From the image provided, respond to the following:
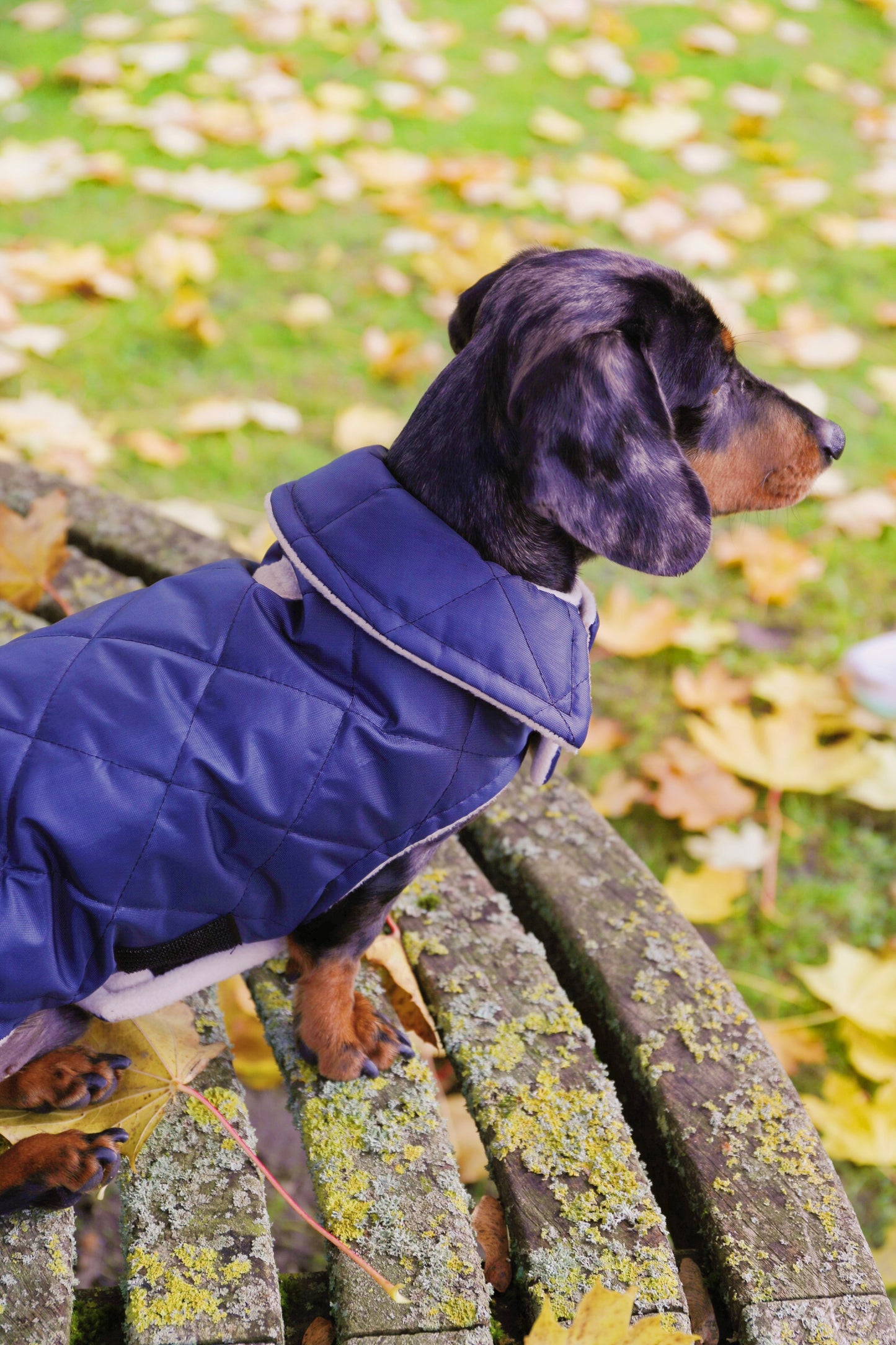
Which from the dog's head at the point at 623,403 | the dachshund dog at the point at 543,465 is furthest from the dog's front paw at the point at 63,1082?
the dog's head at the point at 623,403

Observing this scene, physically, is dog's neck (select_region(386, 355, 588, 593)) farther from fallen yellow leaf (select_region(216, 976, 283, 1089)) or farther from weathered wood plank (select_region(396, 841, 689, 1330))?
fallen yellow leaf (select_region(216, 976, 283, 1089))

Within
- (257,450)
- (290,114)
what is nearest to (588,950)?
(257,450)

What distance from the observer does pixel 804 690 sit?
2930mm

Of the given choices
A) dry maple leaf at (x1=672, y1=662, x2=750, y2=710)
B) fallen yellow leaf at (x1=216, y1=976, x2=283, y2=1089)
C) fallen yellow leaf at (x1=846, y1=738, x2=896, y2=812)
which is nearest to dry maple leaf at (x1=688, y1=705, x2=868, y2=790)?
fallen yellow leaf at (x1=846, y1=738, x2=896, y2=812)

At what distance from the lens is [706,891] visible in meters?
2.52

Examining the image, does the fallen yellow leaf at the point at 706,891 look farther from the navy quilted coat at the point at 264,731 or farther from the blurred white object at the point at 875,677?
the navy quilted coat at the point at 264,731

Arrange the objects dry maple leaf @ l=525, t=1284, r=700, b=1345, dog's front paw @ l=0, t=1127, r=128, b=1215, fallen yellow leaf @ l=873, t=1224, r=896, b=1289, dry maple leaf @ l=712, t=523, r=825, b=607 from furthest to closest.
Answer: dry maple leaf @ l=712, t=523, r=825, b=607, fallen yellow leaf @ l=873, t=1224, r=896, b=1289, dog's front paw @ l=0, t=1127, r=128, b=1215, dry maple leaf @ l=525, t=1284, r=700, b=1345

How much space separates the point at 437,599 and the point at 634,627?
5.44ft

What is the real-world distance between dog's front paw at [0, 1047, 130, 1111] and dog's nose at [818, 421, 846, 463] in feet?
5.03

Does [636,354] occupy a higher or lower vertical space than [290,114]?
higher

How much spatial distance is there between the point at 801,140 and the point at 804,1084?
4567 millimetres

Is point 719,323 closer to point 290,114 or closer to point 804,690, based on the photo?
point 804,690

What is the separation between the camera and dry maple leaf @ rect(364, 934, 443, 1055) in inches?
69.2

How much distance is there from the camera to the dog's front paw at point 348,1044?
163 centimetres
